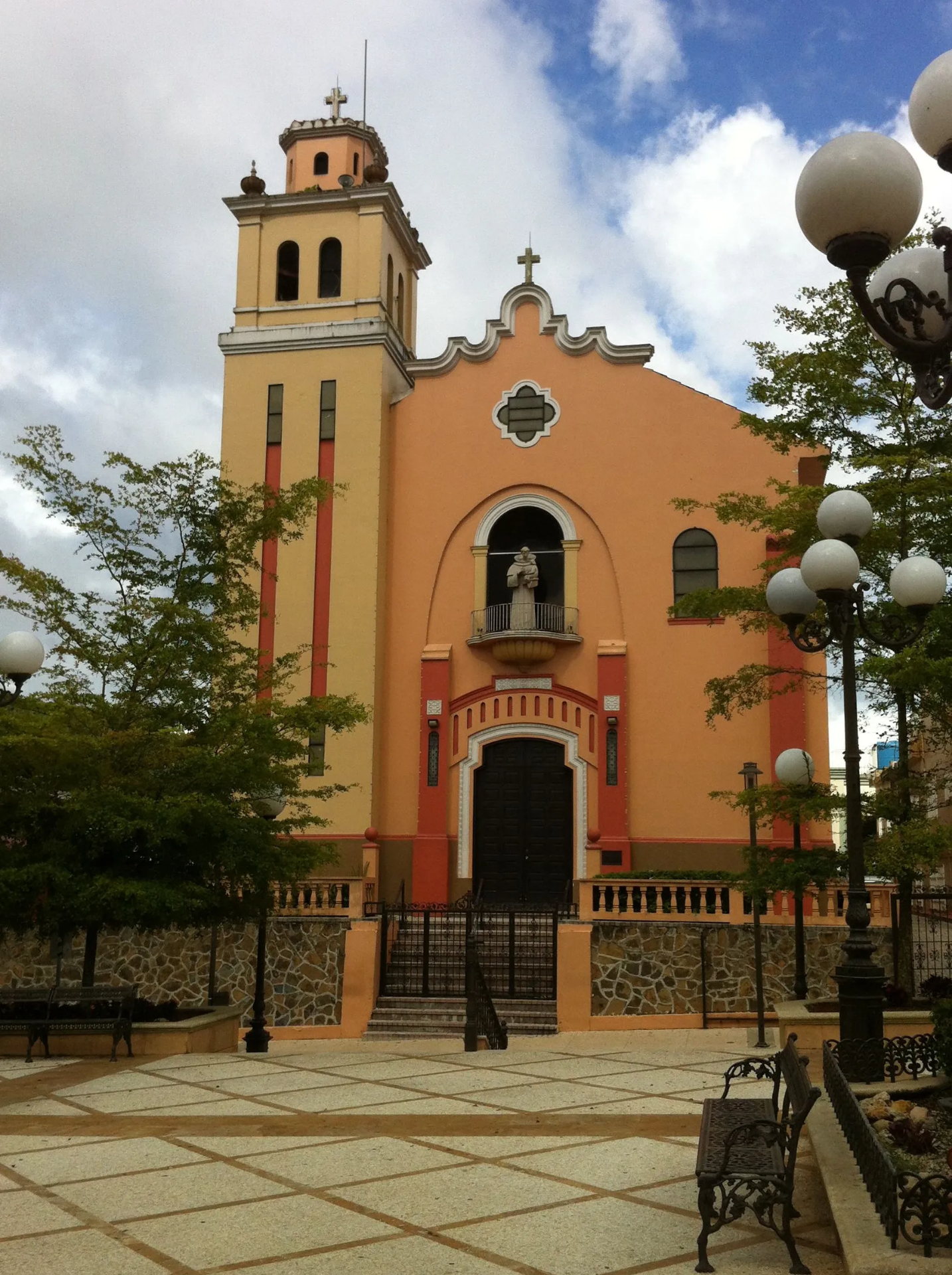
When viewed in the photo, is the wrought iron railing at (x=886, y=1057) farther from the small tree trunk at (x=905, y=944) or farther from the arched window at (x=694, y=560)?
the arched window at (x=694, y=560)

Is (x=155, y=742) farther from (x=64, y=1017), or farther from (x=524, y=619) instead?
(x=524, y=619)

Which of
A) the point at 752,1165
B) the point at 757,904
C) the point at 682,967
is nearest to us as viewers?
the point at 752,1165

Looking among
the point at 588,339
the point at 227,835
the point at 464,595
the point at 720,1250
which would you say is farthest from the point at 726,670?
the point at 720,1250

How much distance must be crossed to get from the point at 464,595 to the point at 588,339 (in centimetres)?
592

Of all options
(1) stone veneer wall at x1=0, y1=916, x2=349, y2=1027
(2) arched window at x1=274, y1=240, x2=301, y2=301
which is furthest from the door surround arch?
(2) arched window at x1=274, y1=240, x2=301, y2=301

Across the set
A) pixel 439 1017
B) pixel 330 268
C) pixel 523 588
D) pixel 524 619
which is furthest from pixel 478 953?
pixel 330 268

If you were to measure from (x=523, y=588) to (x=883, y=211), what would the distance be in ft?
63.7

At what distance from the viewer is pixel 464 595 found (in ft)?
82.2

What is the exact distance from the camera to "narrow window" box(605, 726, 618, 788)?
23.4m

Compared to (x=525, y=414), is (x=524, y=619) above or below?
below

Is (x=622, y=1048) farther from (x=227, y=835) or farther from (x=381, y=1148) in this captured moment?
(x=381, y=1148)

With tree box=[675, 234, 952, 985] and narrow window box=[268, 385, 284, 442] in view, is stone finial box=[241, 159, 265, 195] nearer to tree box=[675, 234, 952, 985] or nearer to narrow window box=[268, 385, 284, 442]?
narrow window box=[268, 385, 284, 442]

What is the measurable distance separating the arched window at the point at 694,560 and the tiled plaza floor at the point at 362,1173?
13091mm

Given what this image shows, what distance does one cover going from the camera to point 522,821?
23.9m
